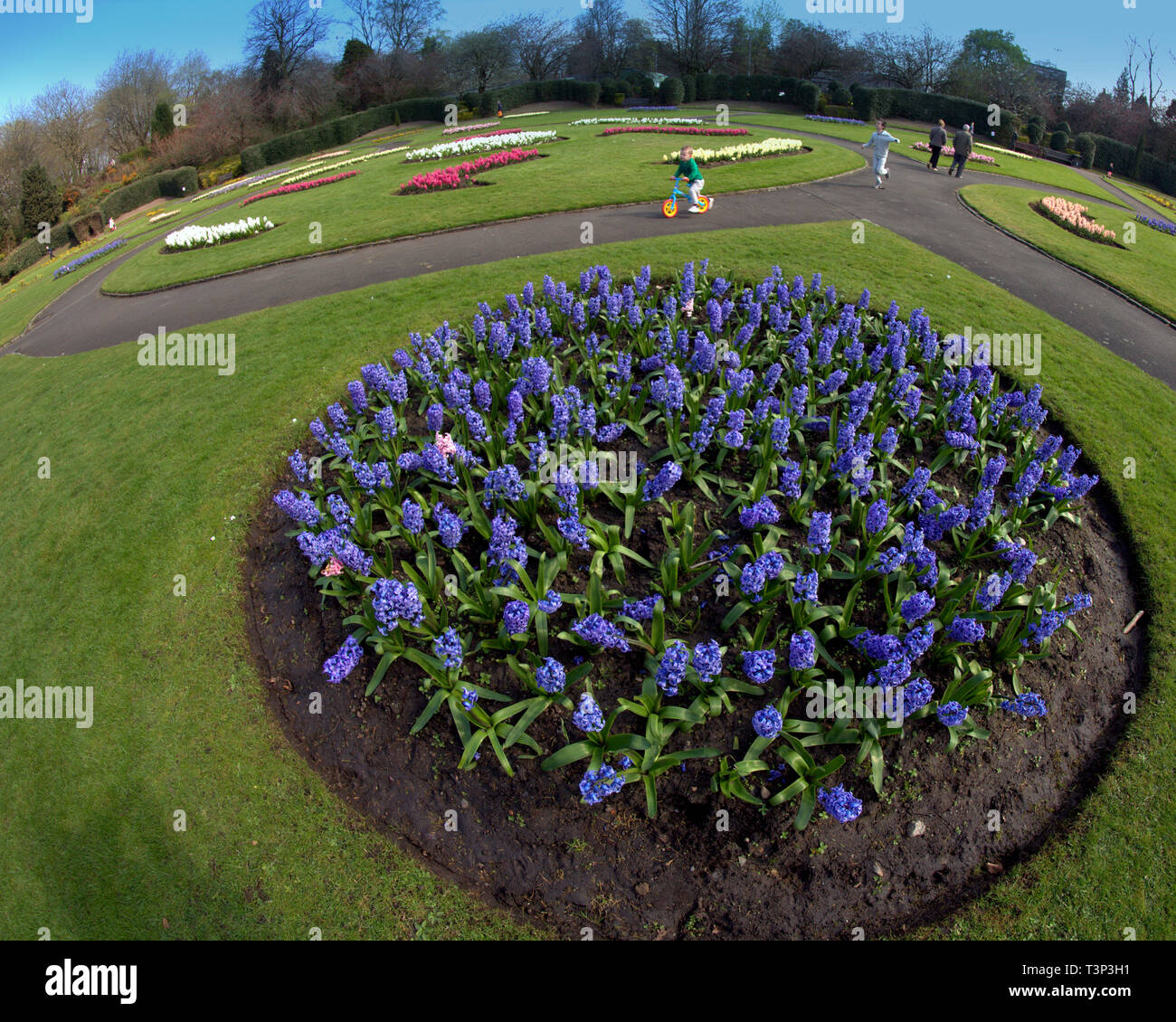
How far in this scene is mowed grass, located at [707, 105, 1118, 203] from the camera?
23.2 m

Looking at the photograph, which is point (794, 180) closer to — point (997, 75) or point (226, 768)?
point (226, 768)

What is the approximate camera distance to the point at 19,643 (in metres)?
6.28

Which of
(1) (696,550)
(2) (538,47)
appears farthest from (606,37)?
(1) (696,550)

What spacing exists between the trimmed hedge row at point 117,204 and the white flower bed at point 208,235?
14.7m

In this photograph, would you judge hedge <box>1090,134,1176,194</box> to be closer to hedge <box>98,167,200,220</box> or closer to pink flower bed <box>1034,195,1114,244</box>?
pink flower bed <box>1034,195,1114,244</box>

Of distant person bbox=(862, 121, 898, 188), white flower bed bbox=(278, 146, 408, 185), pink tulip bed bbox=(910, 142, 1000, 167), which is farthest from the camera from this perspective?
white flower bed bbox=(278, 146, 408, 185)

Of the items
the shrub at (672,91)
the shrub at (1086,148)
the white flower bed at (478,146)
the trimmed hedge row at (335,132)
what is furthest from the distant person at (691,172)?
the shrub at (672,91)

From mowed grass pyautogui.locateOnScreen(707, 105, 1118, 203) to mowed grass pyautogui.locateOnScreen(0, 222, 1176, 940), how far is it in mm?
17954

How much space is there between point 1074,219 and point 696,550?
1748 centimetres

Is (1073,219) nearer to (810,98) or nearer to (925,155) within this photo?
(925,155)

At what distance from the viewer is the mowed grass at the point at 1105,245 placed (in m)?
12.0

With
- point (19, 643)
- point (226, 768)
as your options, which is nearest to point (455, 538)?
point (226, 768)

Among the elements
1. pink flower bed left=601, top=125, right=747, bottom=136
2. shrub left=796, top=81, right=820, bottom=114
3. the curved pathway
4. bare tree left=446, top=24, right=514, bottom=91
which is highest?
bare tree left=446, top=24, right=514, bottom=91

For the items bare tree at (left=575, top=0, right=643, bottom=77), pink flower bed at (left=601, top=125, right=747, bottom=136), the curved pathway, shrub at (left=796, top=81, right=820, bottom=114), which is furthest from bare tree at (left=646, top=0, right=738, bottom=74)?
the curved pathway
